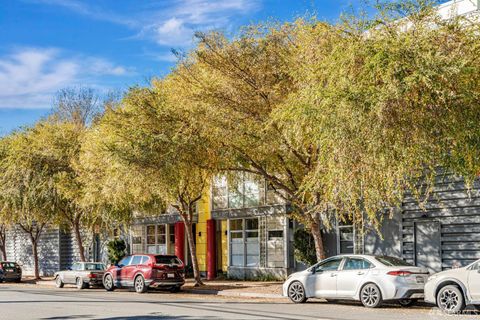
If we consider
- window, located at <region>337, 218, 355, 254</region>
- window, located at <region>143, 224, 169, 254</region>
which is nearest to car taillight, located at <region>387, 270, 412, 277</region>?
window, located at <region>337, 218, 355, 254</region>

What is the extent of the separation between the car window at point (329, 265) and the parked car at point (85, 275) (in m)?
14.3

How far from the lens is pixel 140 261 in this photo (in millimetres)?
28266

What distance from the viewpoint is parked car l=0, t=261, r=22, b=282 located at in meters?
39.8

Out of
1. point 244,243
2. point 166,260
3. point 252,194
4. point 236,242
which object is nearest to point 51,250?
point 236,242

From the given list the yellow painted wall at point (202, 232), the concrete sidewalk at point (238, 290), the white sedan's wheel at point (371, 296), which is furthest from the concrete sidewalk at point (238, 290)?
the yellow painted wall at point (202, 232)

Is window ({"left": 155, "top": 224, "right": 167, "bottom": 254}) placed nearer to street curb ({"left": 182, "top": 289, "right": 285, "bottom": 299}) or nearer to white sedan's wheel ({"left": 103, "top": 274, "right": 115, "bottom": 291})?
white sedan's wheel ({"left": 103, "top": 274, "right": 115, "bottom": 291})

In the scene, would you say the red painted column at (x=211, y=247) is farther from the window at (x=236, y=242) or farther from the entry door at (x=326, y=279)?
the entry door at (x=326, y=279)

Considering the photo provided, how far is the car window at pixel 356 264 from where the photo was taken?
770 inches

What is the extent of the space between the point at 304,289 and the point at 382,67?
8339mm

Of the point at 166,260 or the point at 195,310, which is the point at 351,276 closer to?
the point at 195,310

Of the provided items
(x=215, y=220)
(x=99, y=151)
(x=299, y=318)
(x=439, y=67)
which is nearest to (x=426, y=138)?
(x=439, y=67)

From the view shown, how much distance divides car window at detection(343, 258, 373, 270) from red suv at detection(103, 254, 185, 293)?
9.56 metres

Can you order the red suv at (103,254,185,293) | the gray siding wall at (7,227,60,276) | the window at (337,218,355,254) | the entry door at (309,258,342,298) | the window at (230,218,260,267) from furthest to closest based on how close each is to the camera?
the gray siding wall at (7,227,60,276), the window at (230,218,260,267), the window at (337,218,355,254), the red suv at (103,254,185,293), the entry door at (309,258,342,298)

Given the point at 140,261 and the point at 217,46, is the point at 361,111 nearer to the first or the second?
the point at 217,46
